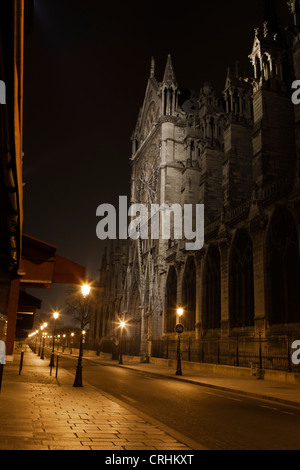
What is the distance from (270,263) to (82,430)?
2032 cm

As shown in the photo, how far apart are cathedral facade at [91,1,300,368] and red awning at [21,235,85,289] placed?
52.2 ft

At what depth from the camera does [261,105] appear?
28.8 metres

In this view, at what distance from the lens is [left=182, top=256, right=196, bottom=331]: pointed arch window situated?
38162 millimetres

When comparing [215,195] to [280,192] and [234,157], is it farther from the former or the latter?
[280,192]

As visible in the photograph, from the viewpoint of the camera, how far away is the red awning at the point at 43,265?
847 centimetres

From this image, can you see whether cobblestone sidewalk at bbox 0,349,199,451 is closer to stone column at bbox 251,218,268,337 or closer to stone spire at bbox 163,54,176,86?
stone column at bbox 251,218,268,337

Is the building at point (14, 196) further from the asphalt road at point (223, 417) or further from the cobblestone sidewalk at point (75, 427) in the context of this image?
the asphalt road at point (223, 417)

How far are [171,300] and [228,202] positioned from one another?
47.2 ft

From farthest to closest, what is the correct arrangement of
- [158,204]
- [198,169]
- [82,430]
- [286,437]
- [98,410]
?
1. [158,204]
2. [198,169]
3. [98,410]
4. [286,437]
5. [82,430]

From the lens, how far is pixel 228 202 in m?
32.2

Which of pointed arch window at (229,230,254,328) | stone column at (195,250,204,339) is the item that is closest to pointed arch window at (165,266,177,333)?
stone column at (195,250,204,339)

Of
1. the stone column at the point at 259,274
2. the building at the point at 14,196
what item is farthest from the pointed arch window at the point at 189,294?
the building at the point at 14,196

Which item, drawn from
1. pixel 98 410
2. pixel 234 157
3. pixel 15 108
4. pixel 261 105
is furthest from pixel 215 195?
pixel 15 108

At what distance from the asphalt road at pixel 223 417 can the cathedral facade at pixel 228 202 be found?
986cm
